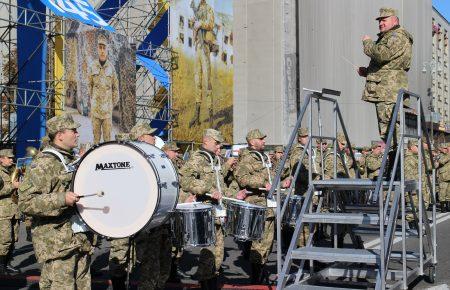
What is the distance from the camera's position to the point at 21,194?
18.9ft

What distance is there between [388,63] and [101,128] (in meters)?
13.1

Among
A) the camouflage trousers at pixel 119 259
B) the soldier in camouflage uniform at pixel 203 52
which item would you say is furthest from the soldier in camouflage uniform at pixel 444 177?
the camouflage trousers at pixel 119 259

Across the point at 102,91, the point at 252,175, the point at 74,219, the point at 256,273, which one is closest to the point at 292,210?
the point at 252,175

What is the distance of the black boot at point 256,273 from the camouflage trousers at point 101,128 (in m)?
11.3

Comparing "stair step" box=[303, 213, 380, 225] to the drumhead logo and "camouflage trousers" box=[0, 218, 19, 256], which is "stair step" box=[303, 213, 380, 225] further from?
"camouflage trousers" box=[0, 218, 19, 256]

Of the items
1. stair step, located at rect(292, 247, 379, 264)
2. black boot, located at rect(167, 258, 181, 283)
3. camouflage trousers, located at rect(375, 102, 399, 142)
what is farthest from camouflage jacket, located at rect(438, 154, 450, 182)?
stair step, located at rect(292, 247, 379, 264)

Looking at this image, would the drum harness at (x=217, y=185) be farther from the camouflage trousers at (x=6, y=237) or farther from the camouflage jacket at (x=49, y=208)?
the camouflage trousers at (x=6, y=237)

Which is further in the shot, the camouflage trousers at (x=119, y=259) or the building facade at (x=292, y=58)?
the building facade at (x=292, y=58)

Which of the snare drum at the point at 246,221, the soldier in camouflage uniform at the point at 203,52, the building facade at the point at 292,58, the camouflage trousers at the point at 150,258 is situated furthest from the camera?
the building facade at the point at 292,58

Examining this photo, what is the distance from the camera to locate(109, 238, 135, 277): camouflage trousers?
321 inches

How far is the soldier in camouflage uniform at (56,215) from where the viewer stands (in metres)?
5.64

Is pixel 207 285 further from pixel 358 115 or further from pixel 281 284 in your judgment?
pixel 358 115

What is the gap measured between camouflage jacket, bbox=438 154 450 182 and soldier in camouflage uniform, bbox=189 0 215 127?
12202 millimetres

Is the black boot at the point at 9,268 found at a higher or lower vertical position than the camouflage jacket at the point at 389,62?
lower
